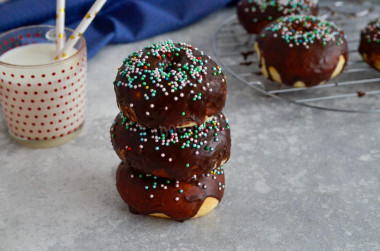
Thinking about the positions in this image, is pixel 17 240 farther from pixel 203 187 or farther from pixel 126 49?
pixel 126 49

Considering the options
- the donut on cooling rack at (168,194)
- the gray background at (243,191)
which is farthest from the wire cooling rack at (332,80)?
the donut on cooling rack at (168,194)

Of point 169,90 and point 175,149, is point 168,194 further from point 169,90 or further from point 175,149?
point 169,90

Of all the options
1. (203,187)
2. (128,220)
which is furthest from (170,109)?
(128,220)

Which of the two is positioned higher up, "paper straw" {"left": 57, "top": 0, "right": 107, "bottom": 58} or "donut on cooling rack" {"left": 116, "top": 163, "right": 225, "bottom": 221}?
"paper straw" {"left": 57, "top": 0, "right": 107, "bottom": 58}

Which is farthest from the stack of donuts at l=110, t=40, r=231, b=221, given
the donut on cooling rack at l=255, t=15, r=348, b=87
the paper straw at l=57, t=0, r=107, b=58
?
the donut on cooling rack at l=255, t=15, r=348, b=87

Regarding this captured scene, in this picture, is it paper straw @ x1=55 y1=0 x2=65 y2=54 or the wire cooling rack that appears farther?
the wire cooling rack

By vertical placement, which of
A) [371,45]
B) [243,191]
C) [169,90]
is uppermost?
[169,90]

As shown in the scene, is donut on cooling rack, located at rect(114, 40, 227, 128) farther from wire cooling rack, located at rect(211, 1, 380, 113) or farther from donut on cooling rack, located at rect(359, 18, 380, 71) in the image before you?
donut on cooling rack, located at rect(359, 18, 380, 71)

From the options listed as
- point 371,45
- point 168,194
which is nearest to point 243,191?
point 168,194
